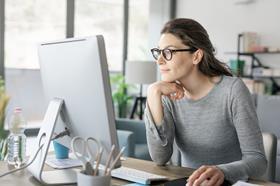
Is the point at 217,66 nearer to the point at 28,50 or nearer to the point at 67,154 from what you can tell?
the point at 67,154

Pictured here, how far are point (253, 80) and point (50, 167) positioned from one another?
4.09 m

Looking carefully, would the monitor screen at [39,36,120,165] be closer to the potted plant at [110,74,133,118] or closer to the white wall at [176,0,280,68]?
the potted plant at [110,74,133,118]

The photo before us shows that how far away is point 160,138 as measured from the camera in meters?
1.64

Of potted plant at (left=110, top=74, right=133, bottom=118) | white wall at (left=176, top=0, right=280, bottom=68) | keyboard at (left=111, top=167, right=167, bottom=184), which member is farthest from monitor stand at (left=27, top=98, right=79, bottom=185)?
white wall at (left=176, top=0, right=280, bottom=68)

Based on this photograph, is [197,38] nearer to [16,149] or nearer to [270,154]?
[270,154]

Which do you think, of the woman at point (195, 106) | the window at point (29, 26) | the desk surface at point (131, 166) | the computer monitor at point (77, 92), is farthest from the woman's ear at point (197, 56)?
the window at point (29, 26)

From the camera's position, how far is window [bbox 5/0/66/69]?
4.50 metres

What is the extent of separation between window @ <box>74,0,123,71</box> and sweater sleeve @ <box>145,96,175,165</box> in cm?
356

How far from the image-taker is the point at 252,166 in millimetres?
1424

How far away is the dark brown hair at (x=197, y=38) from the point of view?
1.61m

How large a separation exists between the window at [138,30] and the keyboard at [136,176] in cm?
443

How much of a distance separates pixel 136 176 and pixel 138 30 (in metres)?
4.74

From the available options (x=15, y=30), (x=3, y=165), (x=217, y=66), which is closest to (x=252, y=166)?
(x=217, y=66)

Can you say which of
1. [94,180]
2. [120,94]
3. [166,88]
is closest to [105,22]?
[120,94]
